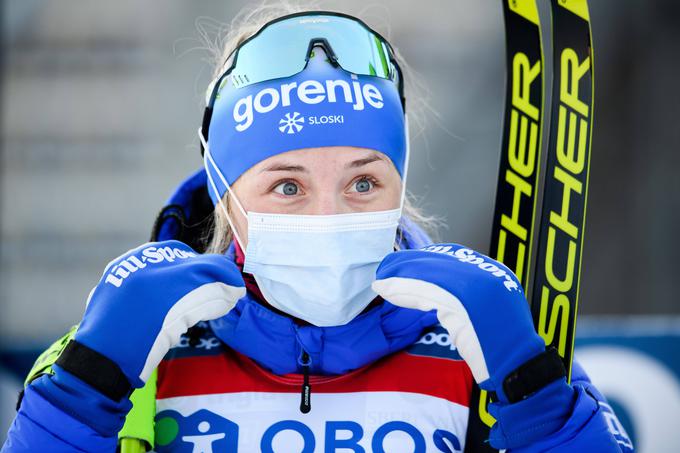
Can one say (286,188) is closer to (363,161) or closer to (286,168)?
(286,168)

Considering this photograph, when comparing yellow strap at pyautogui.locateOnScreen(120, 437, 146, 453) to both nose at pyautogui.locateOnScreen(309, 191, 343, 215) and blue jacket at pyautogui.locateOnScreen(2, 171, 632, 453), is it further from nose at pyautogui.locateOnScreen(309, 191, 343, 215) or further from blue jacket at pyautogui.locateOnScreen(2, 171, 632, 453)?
nose at pyautogui.locateOnScreen(309, 191, 343, 215)

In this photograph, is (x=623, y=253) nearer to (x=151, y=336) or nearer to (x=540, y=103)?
(x=540, y=103)

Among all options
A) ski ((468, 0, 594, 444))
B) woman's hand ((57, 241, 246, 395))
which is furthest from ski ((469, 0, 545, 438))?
woman's hand ((57, 241, 246, 395))

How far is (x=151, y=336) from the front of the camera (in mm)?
1853

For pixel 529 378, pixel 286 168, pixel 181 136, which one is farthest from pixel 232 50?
pixel 181 136

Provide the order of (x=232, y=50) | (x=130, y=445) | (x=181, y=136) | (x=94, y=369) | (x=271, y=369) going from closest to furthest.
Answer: (x=94, y=369) < (x=130, y=445) < (x=271, y=369) < (x=232, y=50) < (x=181, y=136)

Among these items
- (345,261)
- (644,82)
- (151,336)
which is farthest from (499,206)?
(644,82)

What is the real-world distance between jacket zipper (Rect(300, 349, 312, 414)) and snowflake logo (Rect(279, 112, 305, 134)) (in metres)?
0.53

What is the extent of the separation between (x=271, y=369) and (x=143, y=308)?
0.44 meters

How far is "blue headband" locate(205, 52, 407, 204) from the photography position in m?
2.09

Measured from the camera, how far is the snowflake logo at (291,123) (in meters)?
2.09

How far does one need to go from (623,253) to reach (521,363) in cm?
638

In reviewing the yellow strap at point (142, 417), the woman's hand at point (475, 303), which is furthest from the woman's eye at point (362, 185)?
the yellow strap at point (142, 417)

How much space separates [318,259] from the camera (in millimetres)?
2059
